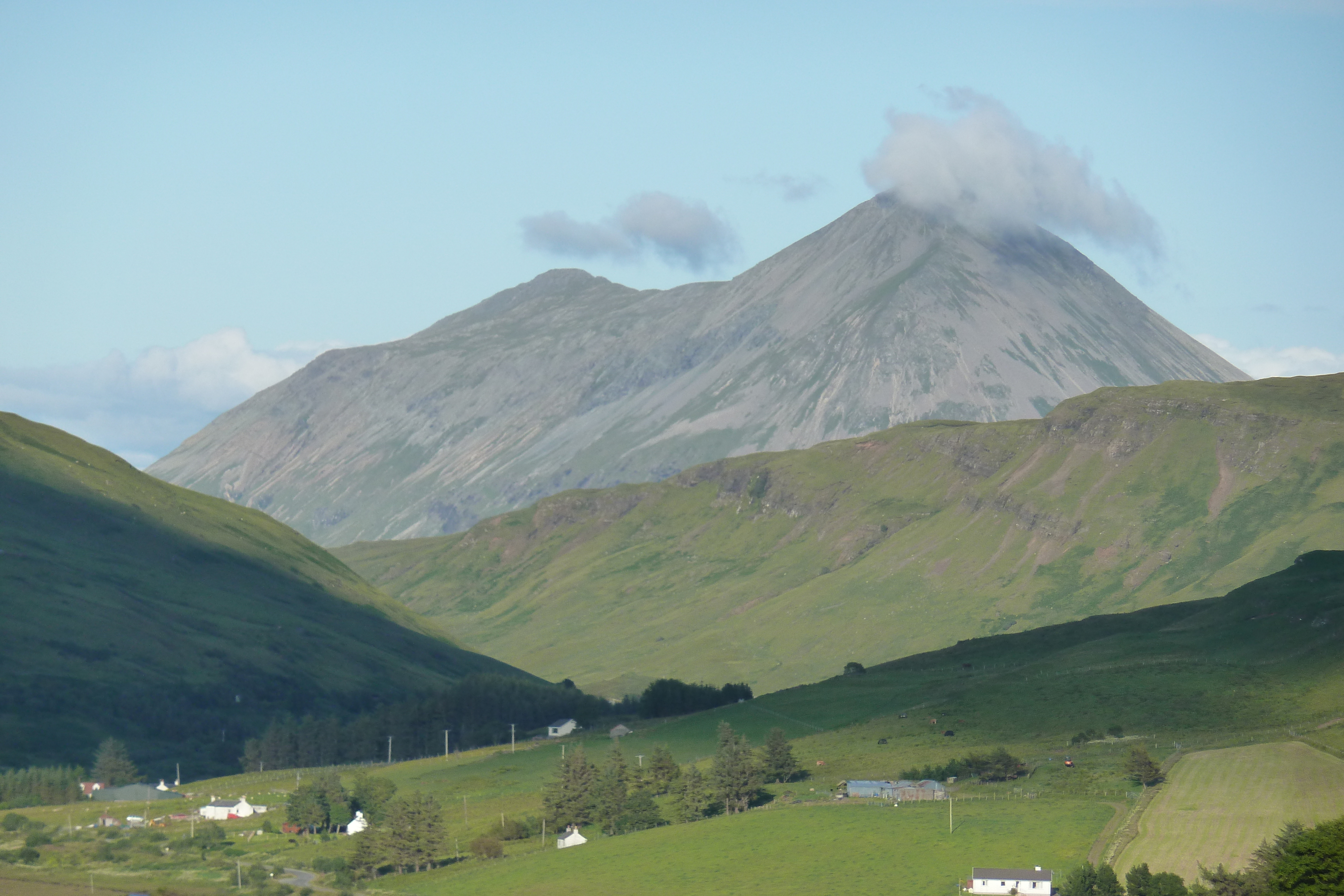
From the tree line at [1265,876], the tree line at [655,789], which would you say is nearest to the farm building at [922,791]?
the tree line at [655,789]

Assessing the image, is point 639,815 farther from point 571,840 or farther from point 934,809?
point 934,809

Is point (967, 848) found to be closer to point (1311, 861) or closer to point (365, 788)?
point (1311, 861)

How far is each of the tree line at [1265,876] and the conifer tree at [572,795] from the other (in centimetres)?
6038

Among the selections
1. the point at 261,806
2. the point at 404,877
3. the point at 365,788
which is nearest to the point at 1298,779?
the point at 404,877

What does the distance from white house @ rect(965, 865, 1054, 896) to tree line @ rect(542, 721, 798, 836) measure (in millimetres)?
44669

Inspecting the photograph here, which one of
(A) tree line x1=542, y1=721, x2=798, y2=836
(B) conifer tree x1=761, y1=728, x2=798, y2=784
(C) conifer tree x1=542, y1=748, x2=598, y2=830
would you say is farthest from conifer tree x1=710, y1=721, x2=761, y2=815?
(C) conifer tree x1=542, y1=748, x2=598, y2=830

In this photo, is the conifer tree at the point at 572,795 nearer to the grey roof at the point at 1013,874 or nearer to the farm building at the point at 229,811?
the farm building at the point at 229,811

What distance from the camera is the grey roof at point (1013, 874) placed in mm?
118812

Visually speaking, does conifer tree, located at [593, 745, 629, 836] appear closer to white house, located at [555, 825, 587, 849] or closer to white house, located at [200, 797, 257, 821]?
white house, located at [555, 825, 587, 849]

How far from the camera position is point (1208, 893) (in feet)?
353

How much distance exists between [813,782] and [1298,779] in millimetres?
50424

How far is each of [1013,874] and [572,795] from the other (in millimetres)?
60315

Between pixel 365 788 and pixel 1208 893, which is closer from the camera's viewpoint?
pixel 1208 893

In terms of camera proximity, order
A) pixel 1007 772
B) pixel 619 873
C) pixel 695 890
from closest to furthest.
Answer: pixel 695 890
pixel 619 873
pixel 1007 772
